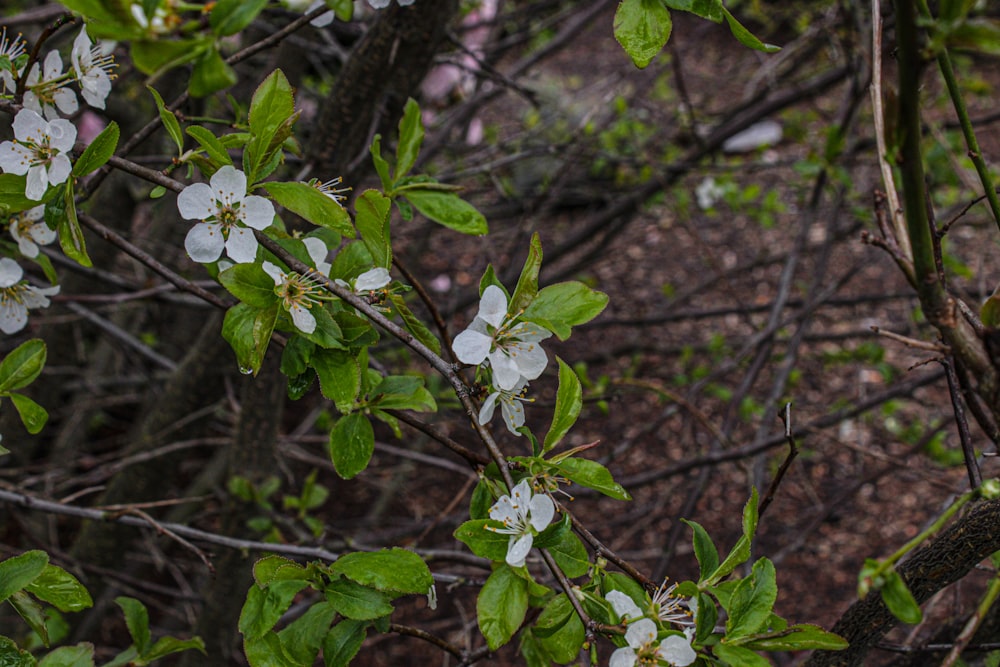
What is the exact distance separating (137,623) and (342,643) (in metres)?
0.46

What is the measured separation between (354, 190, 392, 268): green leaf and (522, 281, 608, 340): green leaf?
0.19 meters

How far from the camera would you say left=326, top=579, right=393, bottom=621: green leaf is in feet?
2.94

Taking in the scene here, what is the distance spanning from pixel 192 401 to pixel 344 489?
1.68 meters

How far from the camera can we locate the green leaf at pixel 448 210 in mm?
1075

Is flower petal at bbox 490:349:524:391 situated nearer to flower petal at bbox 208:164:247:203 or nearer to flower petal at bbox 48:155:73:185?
flower petal at bbox 208:164:247:203

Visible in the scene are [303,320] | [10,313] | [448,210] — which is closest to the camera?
[303,320]

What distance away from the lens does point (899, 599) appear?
697 mm

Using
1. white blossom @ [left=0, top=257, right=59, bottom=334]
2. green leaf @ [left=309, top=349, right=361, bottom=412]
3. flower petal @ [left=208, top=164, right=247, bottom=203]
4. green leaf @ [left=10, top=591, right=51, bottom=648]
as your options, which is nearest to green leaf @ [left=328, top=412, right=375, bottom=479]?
green leaf @ [left=309, top=349, right=361, bottom=412]

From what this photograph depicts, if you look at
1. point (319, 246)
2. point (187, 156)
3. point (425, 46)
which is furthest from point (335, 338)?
point (425, 46)

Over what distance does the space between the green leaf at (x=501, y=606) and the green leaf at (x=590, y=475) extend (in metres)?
0.13

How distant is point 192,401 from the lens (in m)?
2.11

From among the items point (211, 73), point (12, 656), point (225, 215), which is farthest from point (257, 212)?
point (12, 656)

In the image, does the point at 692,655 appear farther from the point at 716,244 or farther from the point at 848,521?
the point at 716,244

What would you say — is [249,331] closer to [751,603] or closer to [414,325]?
[414,325]
